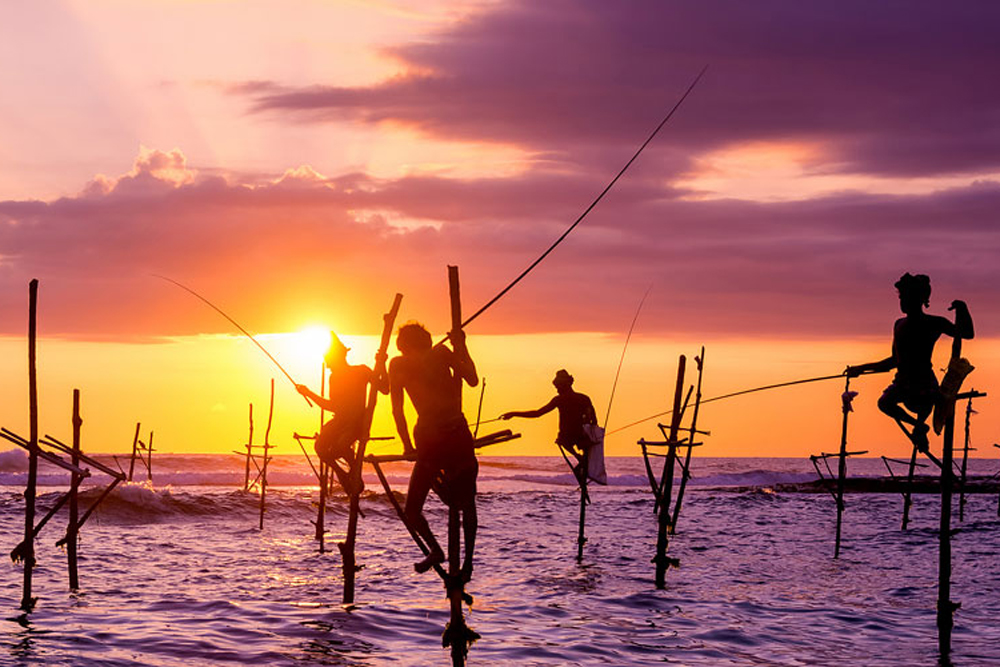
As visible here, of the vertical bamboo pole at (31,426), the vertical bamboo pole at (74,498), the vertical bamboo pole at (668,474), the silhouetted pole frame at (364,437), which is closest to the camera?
the silhouetted pole frame at (364,437)

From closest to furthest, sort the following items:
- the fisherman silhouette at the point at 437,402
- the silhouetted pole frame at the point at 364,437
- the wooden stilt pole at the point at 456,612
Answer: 1. the fisherman silhouette at the point at 437,402
2. the wooden stilt pole at the point at 456,612
3. the silhouetted pole frame at the point at 364,437

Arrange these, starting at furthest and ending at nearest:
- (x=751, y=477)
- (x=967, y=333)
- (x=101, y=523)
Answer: (x=751, y=477), (x=101, y=523), (x=967, y=333)

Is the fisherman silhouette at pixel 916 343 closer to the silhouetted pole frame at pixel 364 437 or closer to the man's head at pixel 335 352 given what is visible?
the silhouetted pole frame at pixel 364 437

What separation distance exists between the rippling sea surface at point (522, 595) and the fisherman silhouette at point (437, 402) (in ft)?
10.9

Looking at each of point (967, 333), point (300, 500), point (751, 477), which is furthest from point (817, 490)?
point (967, 333)

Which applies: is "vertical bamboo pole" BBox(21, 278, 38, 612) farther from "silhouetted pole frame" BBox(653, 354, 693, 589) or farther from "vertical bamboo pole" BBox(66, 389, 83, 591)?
"silhouetted pole frame" BBox(653, 354, 693, 589)

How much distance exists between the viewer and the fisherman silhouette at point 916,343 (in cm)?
1308

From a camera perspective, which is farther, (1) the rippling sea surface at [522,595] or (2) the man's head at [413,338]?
(1) the rippling sea surface at [522,595]

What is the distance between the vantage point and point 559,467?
328ft

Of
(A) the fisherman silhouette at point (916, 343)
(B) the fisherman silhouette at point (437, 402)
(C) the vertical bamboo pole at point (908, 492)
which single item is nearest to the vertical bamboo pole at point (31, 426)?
(B) the fisherman silhouette at point (437, 402)

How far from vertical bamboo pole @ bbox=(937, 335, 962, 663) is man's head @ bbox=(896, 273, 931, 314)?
0.55m

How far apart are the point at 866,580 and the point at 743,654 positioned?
9540 mm

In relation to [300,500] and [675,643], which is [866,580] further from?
[300,500]

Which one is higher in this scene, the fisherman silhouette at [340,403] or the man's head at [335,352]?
the man's head at [335,352]
